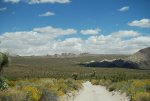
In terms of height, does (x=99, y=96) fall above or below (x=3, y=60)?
below

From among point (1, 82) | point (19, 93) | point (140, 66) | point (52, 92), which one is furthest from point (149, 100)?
point (140, 66)

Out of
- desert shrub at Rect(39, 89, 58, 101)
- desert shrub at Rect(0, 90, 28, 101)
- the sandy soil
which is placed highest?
desert shrub at Rect(0, 90, 28, 101)

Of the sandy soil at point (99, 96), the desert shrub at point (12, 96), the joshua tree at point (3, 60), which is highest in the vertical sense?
the joshua tree at point (3, 60)

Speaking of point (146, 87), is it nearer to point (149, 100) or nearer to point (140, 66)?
point (149, 100)

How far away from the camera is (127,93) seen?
2978 cm

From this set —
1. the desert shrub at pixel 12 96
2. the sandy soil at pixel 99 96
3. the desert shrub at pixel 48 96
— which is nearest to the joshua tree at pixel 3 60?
the desert shrub at pixel 48 96

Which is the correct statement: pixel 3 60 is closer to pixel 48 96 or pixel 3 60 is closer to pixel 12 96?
pixel 48 96

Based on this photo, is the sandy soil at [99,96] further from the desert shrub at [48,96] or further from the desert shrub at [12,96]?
the desert shrub at [12,96]

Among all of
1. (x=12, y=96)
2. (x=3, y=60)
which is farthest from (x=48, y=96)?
(x=3, y=60)

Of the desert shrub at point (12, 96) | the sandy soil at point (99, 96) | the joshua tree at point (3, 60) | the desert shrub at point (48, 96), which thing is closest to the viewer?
the desert shrub at point (12, 96)

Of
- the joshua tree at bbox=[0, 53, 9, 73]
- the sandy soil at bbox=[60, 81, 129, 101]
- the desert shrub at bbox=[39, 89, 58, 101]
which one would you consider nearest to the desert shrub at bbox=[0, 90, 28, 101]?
the desert shrub at bbox=[39, 89, 58, 101]

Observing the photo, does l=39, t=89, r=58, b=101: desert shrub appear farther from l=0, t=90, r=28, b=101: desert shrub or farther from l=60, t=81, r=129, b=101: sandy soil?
l=60, t=81, r=129, b=101: sandy soil

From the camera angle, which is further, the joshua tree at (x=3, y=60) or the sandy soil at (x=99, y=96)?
the sandy soil at (x=99, y=96)

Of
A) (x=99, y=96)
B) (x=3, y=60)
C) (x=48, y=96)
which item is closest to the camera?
(x=48, y=96)
